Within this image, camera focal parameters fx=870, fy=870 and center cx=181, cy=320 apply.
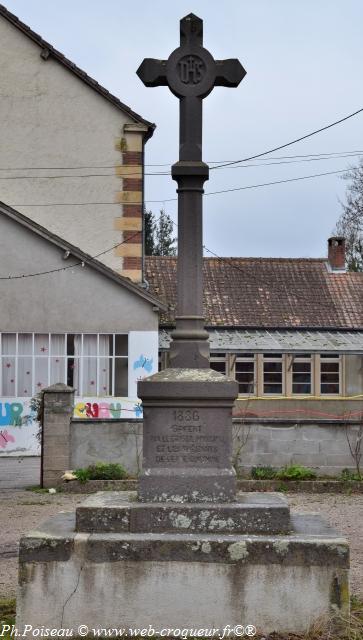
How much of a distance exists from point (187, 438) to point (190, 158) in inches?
88.3

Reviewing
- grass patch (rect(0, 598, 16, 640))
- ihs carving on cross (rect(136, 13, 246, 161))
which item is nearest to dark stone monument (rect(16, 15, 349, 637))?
grass patch (rect(0, 598, 16, 640))

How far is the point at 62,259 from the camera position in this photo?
20.8m

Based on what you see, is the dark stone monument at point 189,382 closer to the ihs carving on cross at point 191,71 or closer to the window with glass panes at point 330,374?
the ihs carving on cross at point 191,71

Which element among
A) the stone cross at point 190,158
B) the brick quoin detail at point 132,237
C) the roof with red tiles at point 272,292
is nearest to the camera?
the stone cross at point 190,158

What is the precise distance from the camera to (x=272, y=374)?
30.9 m

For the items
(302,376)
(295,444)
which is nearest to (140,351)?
(295,444)

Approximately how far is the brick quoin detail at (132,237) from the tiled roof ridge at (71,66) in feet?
9.13

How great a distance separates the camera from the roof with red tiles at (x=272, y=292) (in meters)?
29.6

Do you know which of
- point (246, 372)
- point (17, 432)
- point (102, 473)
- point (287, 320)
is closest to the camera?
point (102, 473)

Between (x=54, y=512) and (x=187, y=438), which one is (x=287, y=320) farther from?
(x=187, y=438)

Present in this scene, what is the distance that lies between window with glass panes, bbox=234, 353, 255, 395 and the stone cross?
77.9 feet

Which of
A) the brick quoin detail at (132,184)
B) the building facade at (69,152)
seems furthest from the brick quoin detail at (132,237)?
the brick quoin detail at (132,184)

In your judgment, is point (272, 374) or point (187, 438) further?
point (272, 374)

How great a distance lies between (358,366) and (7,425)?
14622mm
